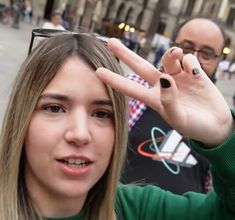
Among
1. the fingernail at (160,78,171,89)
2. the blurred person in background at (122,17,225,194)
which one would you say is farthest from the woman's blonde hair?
the blurred person in background at (122,17,225,194)

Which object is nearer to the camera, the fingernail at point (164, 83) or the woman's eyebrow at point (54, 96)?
the fingernail at point (164, 83)

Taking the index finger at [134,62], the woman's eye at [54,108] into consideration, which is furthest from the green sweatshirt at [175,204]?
the woman's eye at [54,108]

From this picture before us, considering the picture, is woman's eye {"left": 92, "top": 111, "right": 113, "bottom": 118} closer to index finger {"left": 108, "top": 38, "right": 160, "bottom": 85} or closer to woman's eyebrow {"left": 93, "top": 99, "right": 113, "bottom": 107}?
woman's eyebrow {"left": 93, "top": 99, "right": 113, "bottom": 107}

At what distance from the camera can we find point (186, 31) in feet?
9.16

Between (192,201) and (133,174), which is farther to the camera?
(133,174)

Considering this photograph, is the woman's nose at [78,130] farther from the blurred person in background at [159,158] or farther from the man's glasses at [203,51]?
the man's glasses at [203,51]

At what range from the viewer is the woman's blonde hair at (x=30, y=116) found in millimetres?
1467

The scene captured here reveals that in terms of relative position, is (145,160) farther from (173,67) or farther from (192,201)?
(173,67)

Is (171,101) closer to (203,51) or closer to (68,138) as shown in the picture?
(68,138)

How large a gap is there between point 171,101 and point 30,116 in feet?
1.38

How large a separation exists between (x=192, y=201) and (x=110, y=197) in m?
0.30

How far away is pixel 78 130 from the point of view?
140 cm

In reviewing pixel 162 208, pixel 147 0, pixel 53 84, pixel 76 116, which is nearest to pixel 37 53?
pixel 53 84

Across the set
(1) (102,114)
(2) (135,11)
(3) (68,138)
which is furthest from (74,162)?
(2) (135,11)
